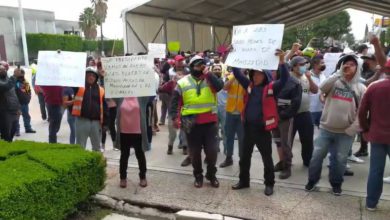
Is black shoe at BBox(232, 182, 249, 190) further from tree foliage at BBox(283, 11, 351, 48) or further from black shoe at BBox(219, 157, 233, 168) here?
tree foliage at BBox(283, 11, 351, 48)

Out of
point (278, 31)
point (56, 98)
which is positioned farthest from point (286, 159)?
point (56, 98)

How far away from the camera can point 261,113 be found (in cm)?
486

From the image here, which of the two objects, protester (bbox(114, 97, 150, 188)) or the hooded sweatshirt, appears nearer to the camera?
the hooded sweatshirt

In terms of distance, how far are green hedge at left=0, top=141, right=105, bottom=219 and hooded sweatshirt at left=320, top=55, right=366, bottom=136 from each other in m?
2.97

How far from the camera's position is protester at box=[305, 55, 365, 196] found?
466 centimetres

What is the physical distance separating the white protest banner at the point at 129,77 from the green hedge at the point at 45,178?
A: 0.94 metres

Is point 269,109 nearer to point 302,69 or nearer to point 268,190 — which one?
point 268,190

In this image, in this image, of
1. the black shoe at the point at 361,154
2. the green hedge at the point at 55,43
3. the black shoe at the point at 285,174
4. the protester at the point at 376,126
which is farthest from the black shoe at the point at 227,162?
the green hedge at the point at 55,43

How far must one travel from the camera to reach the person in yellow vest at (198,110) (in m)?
5.14

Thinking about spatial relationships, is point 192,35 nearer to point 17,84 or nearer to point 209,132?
point 17,84

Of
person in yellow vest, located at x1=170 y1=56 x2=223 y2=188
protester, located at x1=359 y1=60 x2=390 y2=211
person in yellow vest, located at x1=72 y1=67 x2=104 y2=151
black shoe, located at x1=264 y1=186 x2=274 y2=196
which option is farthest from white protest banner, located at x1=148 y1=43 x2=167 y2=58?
protester, located at x1=359 y1=60 x2=390 y2=211

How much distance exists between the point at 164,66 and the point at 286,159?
5.38 meters

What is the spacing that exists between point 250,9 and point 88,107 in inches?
926

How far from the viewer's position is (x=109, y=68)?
540 cm
